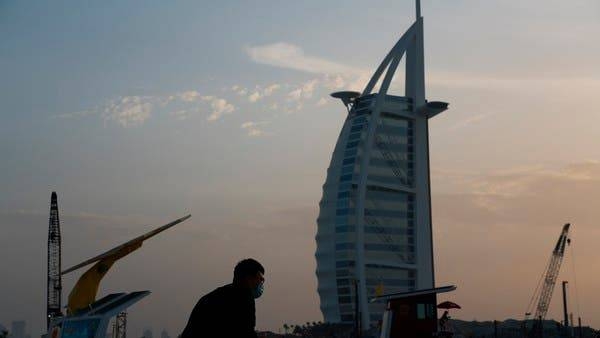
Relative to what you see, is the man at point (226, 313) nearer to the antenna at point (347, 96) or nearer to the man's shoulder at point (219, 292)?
the man's shoulder at point (219, 292)

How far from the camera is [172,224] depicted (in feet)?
211

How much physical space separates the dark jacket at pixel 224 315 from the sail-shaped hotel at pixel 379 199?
175 metres

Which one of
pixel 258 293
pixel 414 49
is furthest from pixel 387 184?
pixel 258 293

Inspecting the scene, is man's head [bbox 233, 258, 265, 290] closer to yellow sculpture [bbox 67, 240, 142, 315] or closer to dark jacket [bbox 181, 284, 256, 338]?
dark jacket [bbox 181, 284, 256, 338]

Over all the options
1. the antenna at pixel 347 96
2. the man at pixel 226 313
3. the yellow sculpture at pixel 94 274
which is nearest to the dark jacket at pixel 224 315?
the man at pixel 226 313

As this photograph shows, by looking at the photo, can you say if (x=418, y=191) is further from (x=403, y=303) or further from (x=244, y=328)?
(x=244, y=328)

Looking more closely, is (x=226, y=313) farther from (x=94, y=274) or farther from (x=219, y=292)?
(x=94, y=274)

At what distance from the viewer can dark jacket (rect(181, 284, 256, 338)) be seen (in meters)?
9.71

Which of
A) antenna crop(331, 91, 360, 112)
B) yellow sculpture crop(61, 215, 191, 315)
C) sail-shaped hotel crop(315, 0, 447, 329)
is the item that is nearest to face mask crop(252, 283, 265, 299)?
yellow sculpture crop(61, 215, 191, 315)

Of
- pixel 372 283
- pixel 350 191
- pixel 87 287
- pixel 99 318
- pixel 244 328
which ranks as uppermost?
pixel 350 191

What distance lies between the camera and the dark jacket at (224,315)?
971 centimetres

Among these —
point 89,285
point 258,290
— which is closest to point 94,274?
point 89,285

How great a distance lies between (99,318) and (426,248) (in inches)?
6498

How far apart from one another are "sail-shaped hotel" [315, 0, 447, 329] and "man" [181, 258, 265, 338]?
17462 centimetres
